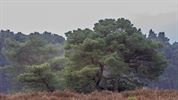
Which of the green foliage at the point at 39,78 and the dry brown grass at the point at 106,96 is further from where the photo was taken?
the green foliage at the point at 39,78

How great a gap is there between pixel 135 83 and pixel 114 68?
2662 millimetres

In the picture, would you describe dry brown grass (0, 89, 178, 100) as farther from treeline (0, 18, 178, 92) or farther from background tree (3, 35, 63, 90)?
background tree (3, 35, 63, 90)

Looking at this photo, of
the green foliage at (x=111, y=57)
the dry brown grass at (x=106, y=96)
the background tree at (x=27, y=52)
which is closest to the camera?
the dry brown grass at (x=106, y=96)

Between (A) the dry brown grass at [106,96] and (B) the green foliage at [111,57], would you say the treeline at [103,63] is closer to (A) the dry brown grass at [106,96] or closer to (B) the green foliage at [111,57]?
(B) the green foliage at [111,57]

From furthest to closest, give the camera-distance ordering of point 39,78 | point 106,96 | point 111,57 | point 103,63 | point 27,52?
point 27,52 < point 103,63 < point 39,78 < point 111,57 < point 106,96

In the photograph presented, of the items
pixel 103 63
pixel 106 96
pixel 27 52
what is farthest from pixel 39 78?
pixel 27 52

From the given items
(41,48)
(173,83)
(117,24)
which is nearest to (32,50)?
(41,48)

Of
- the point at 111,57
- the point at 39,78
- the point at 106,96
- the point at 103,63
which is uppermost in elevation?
the point at 111,57

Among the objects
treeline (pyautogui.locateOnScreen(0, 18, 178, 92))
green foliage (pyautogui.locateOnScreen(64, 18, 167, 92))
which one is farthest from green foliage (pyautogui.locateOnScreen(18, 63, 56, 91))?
green foliage (pyautogui.locateOnScreen(64, 18, 167, 92))

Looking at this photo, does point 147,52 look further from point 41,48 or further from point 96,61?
point 41,48

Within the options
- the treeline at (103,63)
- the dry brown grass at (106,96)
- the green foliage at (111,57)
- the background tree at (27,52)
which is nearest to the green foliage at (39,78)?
the treeline at (103,63)

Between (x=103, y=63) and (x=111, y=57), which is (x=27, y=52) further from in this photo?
(x=111, y=57)

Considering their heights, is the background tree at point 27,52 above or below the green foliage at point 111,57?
above

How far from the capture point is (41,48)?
54562 millimetres
